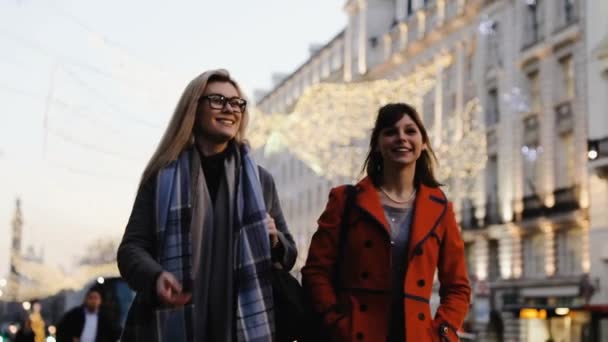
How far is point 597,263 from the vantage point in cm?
4153

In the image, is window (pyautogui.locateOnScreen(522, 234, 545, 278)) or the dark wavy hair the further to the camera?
window (pyautogui.locateOnScreen(522, 234, 545, 278))

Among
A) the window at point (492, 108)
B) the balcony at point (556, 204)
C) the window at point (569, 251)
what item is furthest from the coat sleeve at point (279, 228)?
the window at point (492, 108)

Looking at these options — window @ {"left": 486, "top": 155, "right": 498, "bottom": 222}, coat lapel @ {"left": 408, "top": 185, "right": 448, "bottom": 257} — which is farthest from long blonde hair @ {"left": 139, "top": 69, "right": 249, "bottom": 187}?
window @ {"left": 486, "top": 155, "right": 498, "bottom": 222}

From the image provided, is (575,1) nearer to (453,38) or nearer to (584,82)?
(584,82)

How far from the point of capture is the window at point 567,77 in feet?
147

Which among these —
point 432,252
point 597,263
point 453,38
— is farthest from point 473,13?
point 432,252

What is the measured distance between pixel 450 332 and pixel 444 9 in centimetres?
5468

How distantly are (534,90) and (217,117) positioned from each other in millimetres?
44975

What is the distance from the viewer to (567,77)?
45.9 meters

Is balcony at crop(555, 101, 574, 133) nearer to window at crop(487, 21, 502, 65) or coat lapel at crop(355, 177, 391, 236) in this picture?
window at crop(487, 21, 502, 65)

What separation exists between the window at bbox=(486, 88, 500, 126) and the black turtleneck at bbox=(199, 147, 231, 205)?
155ft

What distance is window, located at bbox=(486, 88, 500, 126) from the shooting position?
51.8 meters

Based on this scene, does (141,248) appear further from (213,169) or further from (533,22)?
(533,22)

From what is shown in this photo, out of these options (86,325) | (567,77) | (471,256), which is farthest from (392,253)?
(471,256)
